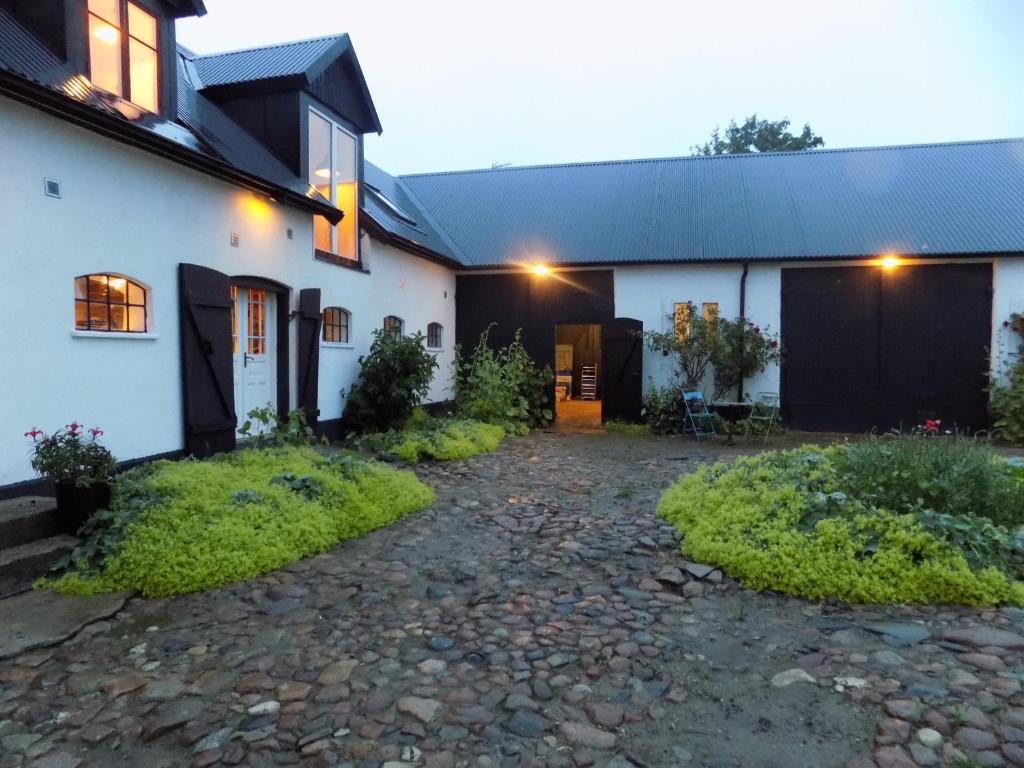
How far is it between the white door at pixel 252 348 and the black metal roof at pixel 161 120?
1.25 m

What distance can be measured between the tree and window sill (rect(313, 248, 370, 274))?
2533 cm

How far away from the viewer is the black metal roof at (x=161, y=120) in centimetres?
465

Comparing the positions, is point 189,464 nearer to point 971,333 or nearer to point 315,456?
point 315,456

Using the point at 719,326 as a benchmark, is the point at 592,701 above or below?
below

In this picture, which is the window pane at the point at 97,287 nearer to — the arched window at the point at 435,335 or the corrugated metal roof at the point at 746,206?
the arched window at the point at 435,335

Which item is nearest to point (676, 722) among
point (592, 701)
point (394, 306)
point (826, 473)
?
point (592, 701)

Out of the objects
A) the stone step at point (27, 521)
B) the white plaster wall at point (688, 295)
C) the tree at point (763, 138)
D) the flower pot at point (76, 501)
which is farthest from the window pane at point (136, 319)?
the tree at point (763, 138)

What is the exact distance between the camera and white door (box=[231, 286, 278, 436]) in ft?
24.0

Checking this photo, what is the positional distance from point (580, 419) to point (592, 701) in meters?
11.5

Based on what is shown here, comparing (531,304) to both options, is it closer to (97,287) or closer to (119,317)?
(119,317)

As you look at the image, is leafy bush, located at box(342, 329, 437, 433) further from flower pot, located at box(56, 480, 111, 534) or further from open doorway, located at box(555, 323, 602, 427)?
open doorway, located at box(555, 323, 602, 427)

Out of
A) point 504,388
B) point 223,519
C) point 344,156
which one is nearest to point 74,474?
point 223,519

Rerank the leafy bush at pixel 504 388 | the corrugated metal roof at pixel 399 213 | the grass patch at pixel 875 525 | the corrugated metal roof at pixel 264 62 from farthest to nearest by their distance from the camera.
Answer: the leafy bush at pixel 504 388
the corrugated metal roof at pixel 399 213
the corrugated metal roof at pixel 264 62
the grass patch at pixel 875 525

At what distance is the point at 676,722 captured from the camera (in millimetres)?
2562
